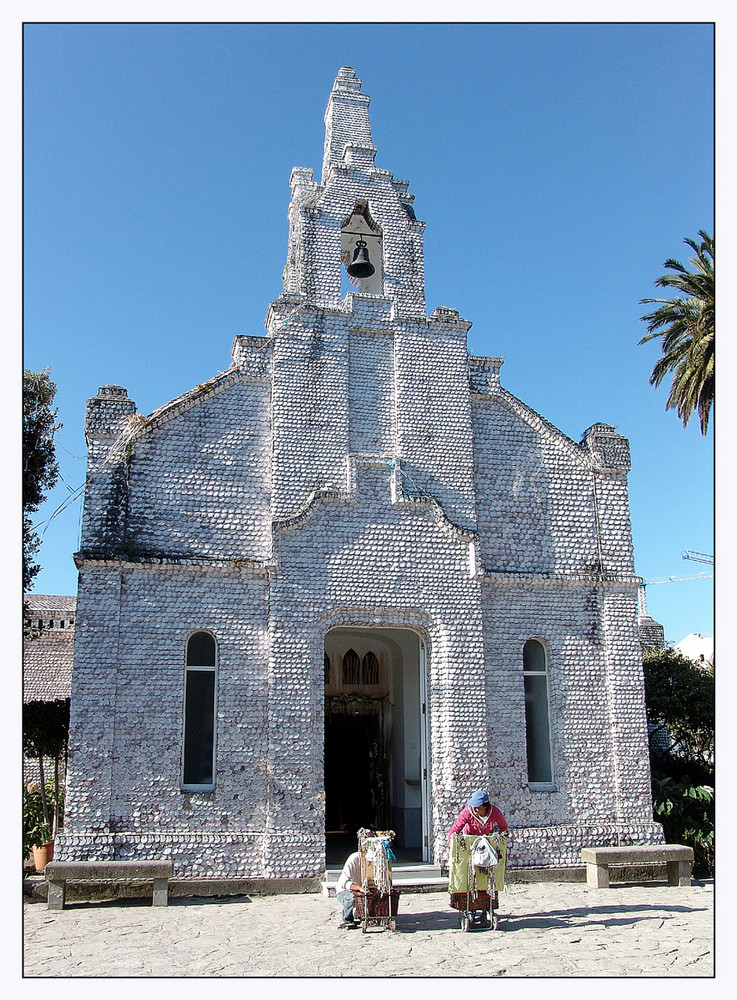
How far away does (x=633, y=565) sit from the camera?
15.2 meters

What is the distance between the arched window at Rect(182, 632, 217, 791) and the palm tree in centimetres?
1332

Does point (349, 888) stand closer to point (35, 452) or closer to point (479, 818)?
point (479, 818)

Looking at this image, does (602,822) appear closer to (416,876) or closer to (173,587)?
(416,876)

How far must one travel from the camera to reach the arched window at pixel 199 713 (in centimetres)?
1301

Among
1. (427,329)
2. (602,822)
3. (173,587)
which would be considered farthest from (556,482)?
(173,587)

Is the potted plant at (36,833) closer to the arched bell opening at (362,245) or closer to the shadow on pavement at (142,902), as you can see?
the shadow on pavement at (142,902)

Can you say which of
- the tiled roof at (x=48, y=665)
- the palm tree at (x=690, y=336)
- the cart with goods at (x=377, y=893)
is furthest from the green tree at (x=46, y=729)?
the palm tree at (x=690, y=336)

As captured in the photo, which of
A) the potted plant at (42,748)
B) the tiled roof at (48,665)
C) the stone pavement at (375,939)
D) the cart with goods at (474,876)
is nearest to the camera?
the stone pavement at (375,939)

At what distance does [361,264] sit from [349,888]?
403 inches

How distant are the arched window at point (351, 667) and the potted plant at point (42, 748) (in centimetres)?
585

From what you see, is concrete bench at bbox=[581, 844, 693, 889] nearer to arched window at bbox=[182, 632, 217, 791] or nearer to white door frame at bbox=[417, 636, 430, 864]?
white door frame at bbox=[417, 636, 430, 864]

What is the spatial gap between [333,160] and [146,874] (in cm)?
1258

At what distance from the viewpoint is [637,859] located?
13.2 metres

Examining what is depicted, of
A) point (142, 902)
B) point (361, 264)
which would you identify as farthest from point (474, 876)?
point (361, 264)
